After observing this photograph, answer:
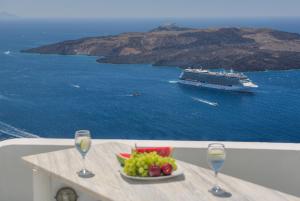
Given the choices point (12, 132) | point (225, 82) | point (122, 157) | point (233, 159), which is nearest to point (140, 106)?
point (225, 82)

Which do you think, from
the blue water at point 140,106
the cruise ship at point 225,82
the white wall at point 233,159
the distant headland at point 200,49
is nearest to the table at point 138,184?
the white wall at point 233,159

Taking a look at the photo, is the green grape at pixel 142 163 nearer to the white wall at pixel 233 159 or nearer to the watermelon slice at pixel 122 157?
the watermelon slice at pixel 122 157

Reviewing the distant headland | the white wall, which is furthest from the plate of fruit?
the distant headland

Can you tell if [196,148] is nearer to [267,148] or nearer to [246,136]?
[267,148]

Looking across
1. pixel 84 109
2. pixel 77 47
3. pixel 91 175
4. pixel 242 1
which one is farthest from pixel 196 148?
pixel 242 1

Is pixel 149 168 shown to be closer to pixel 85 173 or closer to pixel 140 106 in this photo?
pixel 85 173

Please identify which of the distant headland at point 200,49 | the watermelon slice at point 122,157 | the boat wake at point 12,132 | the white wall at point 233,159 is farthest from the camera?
the distant headland at point 200,49
